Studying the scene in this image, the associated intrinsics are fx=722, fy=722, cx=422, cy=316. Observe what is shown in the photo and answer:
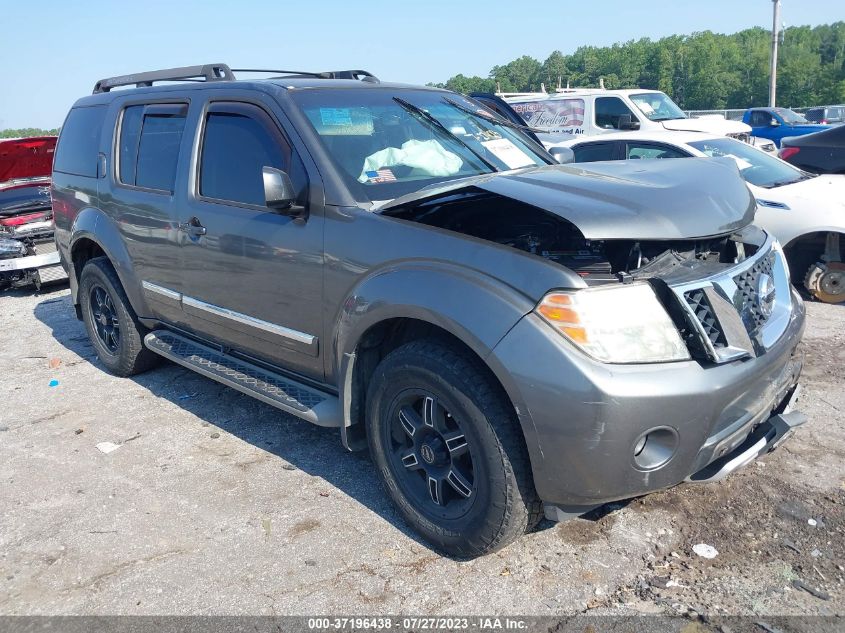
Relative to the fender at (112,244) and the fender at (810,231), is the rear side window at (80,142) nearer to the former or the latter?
the fender at (112,244)

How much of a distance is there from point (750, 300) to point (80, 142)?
484cm

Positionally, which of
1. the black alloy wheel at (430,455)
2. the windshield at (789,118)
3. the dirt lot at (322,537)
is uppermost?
the windshield at (789,118)

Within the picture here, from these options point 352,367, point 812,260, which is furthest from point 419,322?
point 812,260

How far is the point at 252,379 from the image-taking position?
390 centimetres

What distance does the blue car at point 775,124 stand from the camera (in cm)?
2147

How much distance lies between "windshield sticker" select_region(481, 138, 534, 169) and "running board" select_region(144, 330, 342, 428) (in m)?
1.66

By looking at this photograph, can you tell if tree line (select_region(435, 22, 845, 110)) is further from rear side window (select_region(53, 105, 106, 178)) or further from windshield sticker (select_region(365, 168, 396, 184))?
windshield sticker (select_region(365, 168, 396, 184))

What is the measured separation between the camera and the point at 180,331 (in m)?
4.70

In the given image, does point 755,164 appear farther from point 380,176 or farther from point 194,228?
point 194,228

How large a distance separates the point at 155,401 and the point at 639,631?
143 inches

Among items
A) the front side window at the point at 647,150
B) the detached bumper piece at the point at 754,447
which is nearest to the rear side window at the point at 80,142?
the detached bumper piece at the point at 754,447

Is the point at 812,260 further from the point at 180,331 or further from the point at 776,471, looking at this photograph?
the point at 180,331

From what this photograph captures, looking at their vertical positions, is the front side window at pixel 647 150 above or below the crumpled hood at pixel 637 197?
below

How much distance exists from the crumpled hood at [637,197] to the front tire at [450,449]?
68cm
